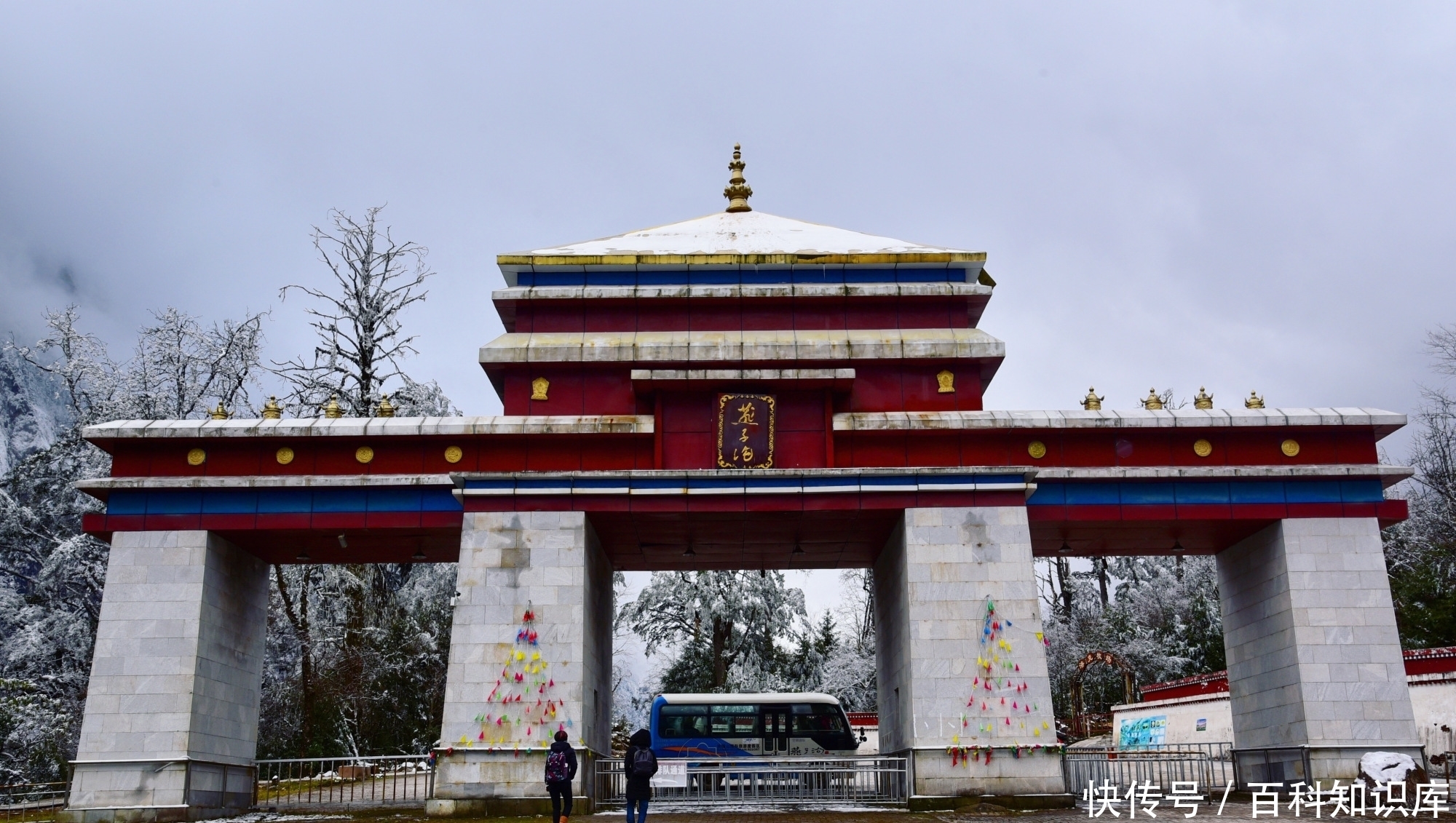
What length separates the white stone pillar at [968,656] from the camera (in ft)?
61.2

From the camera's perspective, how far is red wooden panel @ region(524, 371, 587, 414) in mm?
21203

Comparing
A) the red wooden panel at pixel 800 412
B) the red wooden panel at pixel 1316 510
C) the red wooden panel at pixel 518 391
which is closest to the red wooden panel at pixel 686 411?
the red wooden panel at pixel 800 412

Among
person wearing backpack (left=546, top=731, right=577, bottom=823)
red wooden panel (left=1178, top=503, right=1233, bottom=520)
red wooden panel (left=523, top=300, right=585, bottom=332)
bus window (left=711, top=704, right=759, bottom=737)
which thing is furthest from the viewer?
bus window (left=711, top=704, right=759, bottom=737)

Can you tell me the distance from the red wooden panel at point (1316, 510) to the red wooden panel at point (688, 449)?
1012 cm

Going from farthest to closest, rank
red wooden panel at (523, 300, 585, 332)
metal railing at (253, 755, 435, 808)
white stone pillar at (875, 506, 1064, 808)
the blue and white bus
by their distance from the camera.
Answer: the blue and white bus
metal railing at (253, 755, 435, 808)
red wooden panel at (523, 300, 585, 332)
white stone pillar at (875, 506, 1064, 808)

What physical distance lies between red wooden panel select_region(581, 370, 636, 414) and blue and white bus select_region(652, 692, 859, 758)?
11017 millimetres

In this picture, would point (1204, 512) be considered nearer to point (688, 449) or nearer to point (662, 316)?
point (688, 449)

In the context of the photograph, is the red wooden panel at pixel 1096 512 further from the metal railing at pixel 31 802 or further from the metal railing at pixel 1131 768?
the metal railing at pixel 31 802

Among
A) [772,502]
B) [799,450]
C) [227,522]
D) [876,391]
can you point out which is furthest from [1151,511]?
[227,522]

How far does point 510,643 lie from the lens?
1917 centimetres

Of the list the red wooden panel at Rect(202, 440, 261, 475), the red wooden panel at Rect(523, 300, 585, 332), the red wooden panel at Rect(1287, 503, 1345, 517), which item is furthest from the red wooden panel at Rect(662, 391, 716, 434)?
the red wooden panel at Rect(1287, 503, 1345, 517)

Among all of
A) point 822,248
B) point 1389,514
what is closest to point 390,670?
point 822,248

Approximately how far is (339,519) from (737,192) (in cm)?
1126

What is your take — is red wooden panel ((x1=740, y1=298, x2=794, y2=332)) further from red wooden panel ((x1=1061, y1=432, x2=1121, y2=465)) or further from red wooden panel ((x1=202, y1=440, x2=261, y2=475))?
red wooden panel ((x1=202, y1=440, x2=261, y2=475))
